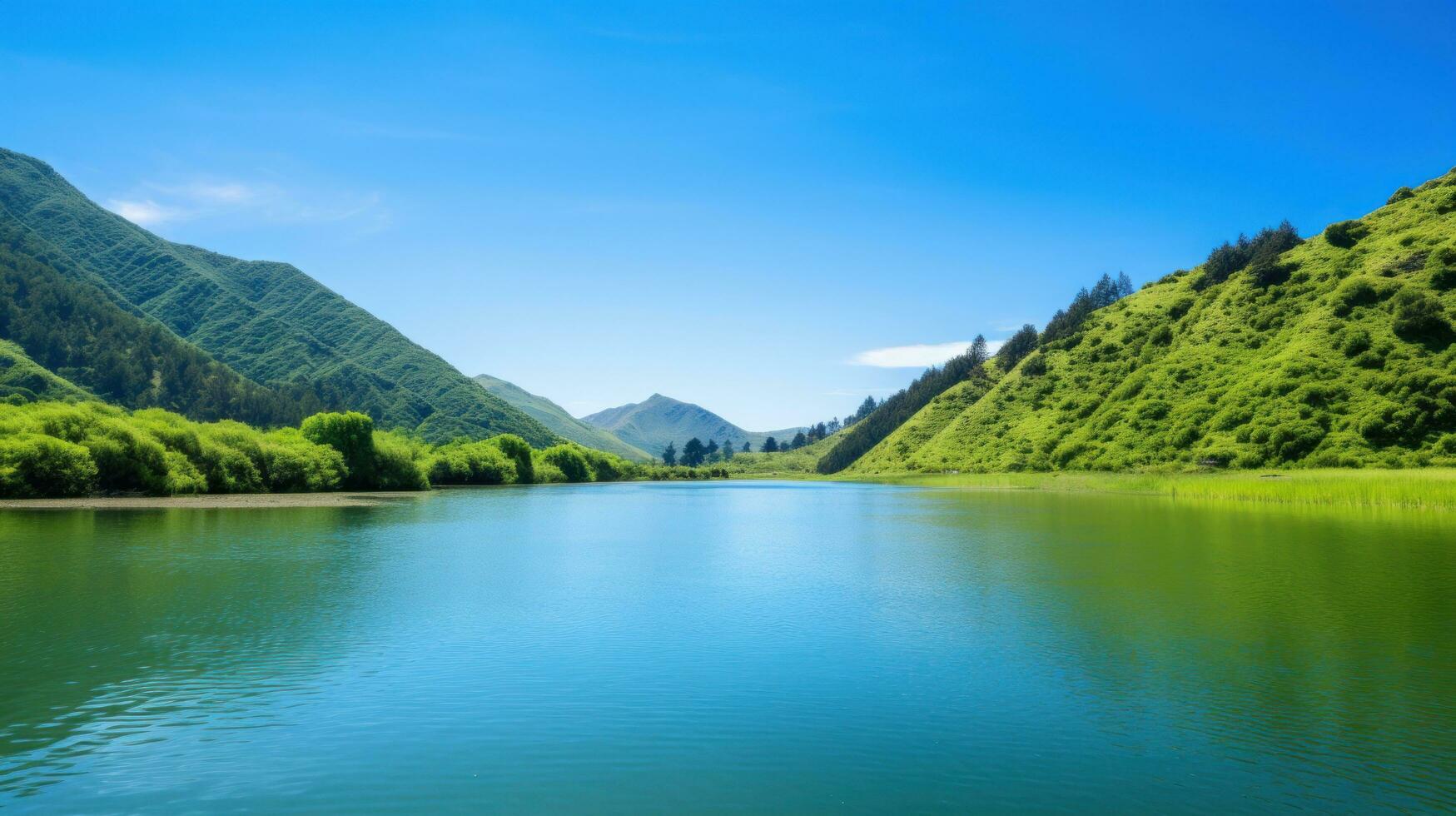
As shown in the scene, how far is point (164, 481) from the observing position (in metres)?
78.6

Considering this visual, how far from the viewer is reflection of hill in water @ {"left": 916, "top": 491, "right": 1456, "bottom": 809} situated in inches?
530

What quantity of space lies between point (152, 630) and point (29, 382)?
177736mm

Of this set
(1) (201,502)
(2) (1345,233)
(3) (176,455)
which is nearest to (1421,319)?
(2) (1345,233)

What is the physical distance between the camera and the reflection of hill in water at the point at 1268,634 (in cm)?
1345

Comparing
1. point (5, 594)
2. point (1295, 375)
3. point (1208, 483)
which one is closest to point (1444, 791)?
point (5, 594)

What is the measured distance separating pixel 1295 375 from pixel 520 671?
118m

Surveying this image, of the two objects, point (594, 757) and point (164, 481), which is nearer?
point (594, 757)

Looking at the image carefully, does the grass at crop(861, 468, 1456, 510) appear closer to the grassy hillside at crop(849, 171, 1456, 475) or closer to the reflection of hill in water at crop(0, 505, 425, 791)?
the grassy hillside at crop(849, 171, 1456, 475)

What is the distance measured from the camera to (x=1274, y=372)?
349ft

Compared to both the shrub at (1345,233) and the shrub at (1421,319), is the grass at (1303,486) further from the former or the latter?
the shrub at (1345,233)

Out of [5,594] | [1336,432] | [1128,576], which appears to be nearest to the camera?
[5,594]

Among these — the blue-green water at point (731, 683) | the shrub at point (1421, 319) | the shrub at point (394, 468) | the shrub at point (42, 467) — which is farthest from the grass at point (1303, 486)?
the shrub at point (42, 467)

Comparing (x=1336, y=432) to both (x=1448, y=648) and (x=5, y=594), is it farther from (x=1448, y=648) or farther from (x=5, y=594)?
(x=5, y=594)

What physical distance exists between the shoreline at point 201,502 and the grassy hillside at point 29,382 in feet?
285
